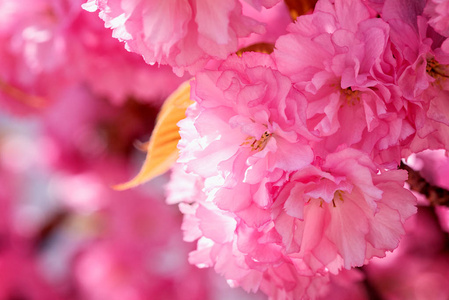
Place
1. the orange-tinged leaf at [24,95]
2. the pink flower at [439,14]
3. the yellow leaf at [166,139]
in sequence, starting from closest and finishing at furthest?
the pink flower at [439,14] < the yellow leaf at [166,139] < the orange-tinged leaf at [24,95]

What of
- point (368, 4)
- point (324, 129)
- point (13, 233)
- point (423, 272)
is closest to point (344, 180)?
point (324, 129)

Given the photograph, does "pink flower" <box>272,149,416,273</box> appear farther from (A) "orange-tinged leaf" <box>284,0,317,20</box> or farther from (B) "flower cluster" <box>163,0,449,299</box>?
(A) "orange-tinged leaf" <box>284,0,317,20</box>

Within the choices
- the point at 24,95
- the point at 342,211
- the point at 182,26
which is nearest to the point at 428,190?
the point at 342,211

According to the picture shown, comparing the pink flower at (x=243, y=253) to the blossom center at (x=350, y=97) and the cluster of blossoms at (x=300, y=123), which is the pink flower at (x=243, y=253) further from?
the blossom center at (x=350, y=97)

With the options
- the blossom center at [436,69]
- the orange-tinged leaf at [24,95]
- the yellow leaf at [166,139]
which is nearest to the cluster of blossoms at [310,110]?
the blossom center at [436,69]

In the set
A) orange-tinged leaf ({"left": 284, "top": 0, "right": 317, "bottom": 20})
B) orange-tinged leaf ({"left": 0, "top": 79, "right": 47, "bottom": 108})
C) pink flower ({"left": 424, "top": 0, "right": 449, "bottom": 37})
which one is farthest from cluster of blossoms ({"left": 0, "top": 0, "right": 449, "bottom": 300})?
orange-tinged leaf ({"left": 0, "top": 79, "right": 47, "bottom": 108})

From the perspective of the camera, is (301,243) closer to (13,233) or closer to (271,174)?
(271,174)
